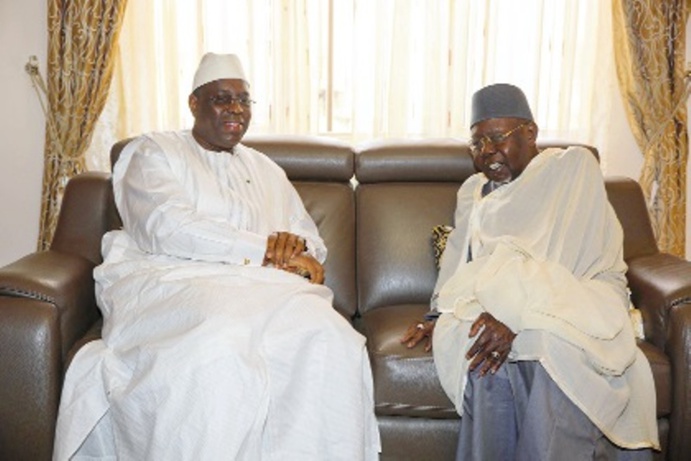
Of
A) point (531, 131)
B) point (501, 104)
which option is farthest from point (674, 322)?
point (501, 104)

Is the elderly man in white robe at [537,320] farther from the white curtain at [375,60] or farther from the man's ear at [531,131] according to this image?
the white curtain at [375,60]

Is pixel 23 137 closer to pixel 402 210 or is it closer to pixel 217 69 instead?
pixel 217 69

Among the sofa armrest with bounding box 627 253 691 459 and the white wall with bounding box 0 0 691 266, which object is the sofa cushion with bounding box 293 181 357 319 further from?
the white wall with bounding box 0 0 691 266

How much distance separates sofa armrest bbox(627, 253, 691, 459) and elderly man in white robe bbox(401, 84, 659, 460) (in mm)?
130

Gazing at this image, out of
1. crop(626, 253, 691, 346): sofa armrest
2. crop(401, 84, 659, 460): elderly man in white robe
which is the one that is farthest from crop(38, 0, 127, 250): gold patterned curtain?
crop(626, 253, 691, 346): sofa armrest

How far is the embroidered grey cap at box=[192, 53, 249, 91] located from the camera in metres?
2.69

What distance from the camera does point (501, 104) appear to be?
96.6 inches

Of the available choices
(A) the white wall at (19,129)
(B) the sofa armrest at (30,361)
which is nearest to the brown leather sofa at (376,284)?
(B) the sofa armrest at (30,361)

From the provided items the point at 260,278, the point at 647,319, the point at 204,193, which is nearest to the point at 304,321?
the point at 260,278

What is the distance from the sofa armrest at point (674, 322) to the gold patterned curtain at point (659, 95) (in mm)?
1194

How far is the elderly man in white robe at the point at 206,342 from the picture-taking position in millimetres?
1964

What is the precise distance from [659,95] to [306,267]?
6.99ft

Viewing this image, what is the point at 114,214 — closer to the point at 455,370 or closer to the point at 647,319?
the point at 455,370

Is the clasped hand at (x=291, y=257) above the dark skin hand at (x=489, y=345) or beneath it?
above
